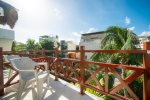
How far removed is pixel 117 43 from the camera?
9.19m

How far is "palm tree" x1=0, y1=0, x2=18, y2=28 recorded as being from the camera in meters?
5.70

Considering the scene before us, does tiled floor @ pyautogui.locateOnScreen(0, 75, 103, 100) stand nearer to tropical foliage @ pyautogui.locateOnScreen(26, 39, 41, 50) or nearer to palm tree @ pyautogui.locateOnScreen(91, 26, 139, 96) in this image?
palm tree @ pyautogui.locateOnScreen(91, 26, 139, 96)

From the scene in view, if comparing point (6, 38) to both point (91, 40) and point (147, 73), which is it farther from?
point (91, 40)

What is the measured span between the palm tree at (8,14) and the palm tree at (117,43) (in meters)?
5.05

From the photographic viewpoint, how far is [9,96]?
3.53m

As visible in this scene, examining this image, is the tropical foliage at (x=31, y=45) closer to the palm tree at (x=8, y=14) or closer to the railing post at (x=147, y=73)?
the palm tree at (x=8, y=14)

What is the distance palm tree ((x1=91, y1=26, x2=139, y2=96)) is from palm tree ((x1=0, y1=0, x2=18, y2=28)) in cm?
505

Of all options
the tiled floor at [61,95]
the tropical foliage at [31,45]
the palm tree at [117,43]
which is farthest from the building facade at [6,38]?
the tropical foliage at [31,45]

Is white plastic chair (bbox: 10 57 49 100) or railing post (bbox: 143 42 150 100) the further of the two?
white plastic chair (bbox: 10 57 49 100)

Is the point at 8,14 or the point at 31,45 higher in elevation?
the point at 8,14

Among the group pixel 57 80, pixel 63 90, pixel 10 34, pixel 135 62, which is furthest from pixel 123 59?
pixel 10 34

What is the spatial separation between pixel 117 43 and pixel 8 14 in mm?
6402

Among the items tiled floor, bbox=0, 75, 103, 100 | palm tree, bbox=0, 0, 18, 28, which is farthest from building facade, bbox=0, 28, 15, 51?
tiled floor, bbox=0, 75, 103, 100

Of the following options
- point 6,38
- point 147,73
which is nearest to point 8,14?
point 147,73
